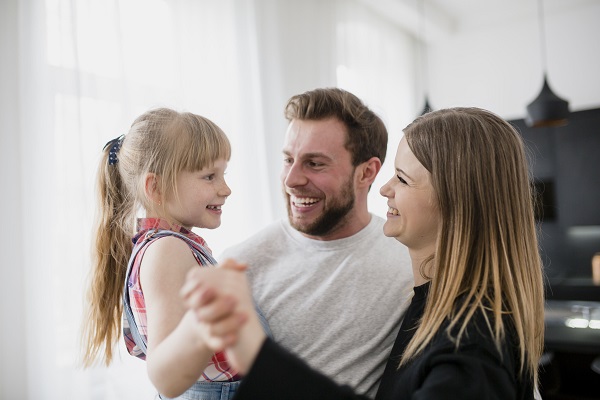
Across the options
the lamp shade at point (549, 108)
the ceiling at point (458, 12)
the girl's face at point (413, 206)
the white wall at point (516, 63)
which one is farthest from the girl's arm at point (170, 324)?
the white wall at point (516, 63)

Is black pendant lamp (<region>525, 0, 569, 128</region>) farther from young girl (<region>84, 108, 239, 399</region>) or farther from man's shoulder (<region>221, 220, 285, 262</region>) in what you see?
young girl (<region>84, 108, 239, 399</region>)

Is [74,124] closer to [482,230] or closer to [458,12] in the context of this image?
[482,230]

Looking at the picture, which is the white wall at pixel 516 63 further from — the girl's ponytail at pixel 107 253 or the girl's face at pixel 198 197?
the girl's ponytail at pixel 107 253

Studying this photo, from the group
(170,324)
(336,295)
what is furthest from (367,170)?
(170,324)

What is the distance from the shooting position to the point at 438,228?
1.18 meters

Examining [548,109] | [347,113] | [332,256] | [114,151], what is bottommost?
[332,256]

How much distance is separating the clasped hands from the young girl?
1.11ft

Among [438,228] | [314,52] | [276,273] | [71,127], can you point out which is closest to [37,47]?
[71,127]

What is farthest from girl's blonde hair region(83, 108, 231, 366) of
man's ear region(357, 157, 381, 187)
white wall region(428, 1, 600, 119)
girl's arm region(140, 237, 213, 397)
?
white wall region(428, 1, 600, 119)

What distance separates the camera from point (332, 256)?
178 centimetres

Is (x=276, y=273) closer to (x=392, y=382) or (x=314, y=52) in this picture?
(x=392, y=382)

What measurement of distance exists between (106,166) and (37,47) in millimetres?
1067

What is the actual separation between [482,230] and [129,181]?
864mm

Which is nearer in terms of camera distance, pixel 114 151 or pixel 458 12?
pixel 114 151
